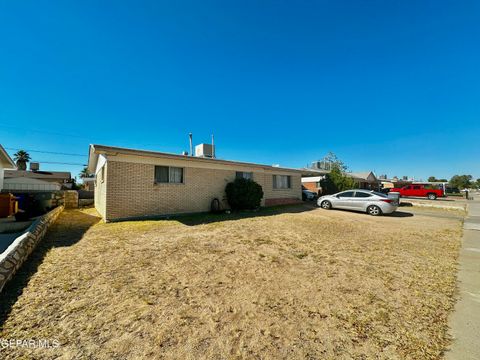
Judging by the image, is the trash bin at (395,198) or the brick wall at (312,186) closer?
the trash bin at (395,198)

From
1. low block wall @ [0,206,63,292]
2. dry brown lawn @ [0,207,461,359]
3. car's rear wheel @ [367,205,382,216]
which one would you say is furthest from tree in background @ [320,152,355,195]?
low block wall @ [0,206,63,292]

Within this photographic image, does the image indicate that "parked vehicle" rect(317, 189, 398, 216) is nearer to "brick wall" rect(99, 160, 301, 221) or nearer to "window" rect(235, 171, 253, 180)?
"window" rect(235, 171, 253, 180)

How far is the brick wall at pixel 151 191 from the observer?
8.46 metres

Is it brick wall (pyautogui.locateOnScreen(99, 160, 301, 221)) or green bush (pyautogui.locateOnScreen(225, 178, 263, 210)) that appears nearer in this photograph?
brick wall (pyautogui.locateOnScreen(99, 160, 301, 221))

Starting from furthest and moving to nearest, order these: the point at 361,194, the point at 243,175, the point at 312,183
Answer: the point at 312,183 < the point at 243,175 < the point at 361,194

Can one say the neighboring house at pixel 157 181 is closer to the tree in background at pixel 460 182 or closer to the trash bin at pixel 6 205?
the trash bin at pixel 6 205

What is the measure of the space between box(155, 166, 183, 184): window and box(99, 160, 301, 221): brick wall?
0.77 ft

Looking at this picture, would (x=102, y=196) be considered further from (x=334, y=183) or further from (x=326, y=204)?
(x=334, y=183)

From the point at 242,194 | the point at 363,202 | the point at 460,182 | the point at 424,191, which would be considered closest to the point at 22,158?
the point at 242,194

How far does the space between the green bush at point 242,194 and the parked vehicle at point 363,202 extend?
5.44 metres

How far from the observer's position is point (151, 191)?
9.42 meters

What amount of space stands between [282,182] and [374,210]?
667cm

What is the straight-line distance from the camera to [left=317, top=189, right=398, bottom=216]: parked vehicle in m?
11.6

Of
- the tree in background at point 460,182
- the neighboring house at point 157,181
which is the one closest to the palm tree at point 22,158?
the neighboring house at point 157,181
